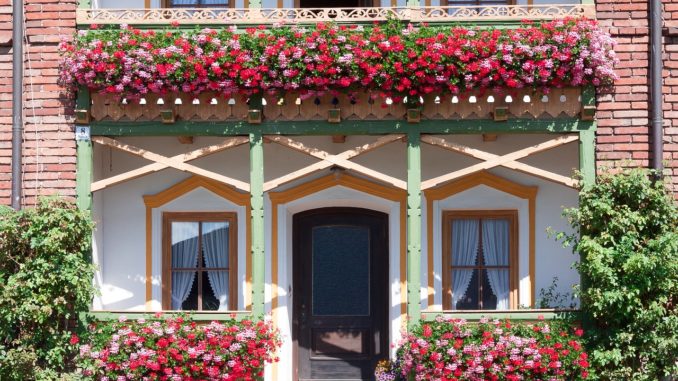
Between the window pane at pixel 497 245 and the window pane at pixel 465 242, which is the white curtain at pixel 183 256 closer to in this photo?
the window pane at pixel 465 242

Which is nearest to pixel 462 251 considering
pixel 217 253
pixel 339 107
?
pixel 339 107

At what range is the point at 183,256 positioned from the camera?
11.8 meters

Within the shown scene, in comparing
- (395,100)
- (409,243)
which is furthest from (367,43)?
(409,243)

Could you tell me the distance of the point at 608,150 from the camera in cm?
1005

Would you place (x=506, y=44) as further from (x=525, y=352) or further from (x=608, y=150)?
(x=525, y=352)

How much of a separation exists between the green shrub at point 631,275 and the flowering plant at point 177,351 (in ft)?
10.8

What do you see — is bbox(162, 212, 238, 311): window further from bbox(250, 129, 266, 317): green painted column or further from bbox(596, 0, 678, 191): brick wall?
bbox(596, 0, 678, 191): brick wall

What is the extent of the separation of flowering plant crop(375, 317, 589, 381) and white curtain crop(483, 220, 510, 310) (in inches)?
75.5

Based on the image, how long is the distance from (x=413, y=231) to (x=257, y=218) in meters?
1.63

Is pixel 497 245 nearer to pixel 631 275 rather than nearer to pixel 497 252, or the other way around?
pixel 497 252

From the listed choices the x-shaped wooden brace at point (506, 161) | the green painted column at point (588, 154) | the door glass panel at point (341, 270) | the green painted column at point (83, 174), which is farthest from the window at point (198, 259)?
the green painted column at point (588, 154)

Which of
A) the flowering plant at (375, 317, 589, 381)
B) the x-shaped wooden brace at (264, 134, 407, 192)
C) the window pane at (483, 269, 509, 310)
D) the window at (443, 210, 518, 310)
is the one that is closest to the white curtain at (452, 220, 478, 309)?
the window at (443, 210, 518, 310)

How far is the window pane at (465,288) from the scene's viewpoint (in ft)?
38.2

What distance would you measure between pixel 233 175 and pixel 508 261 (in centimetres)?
346
